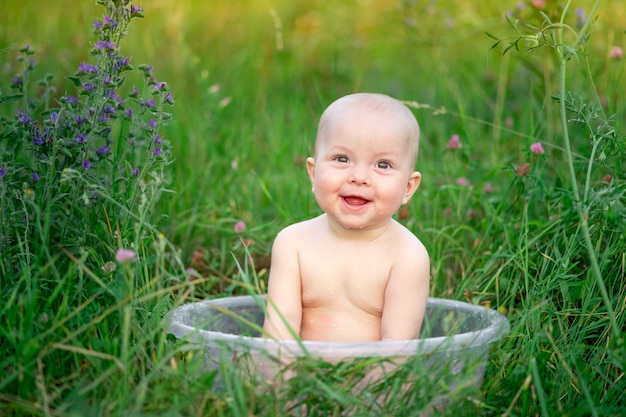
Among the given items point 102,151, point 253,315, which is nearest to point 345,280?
point 253,315

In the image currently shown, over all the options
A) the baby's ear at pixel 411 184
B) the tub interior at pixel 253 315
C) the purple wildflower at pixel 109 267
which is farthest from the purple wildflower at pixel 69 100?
the baby's ear at pixel 411 184

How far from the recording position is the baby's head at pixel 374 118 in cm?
239

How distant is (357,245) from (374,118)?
1.24ft

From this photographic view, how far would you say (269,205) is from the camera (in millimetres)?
3688

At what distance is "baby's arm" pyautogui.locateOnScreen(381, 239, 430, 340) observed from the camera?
240 centimetres

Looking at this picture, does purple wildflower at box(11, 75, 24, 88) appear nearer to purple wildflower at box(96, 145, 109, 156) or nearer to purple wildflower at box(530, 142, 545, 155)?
purple wildflower at box(96, 145, 109, 156)

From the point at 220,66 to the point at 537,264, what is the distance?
281 cm

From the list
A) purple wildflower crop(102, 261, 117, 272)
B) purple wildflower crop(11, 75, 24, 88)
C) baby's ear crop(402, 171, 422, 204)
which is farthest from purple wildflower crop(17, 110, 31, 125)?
baby's ear crop(402, 171, 422, 204)

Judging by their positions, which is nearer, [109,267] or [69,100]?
[109,267]

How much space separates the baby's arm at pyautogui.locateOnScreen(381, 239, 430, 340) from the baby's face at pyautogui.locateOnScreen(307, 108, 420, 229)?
5.9 inches

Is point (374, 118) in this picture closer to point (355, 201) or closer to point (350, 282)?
point (355, 201)

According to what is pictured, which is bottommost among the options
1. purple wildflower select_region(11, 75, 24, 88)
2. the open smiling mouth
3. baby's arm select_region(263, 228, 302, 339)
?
baby's arm select_region(263, 228, 302, 339)

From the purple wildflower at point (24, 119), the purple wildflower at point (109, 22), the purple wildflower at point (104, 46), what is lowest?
the purple wildflower at point (24, 119)

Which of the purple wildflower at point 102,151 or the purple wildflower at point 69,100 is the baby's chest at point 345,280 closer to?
the purple wildflower at point 102,151
